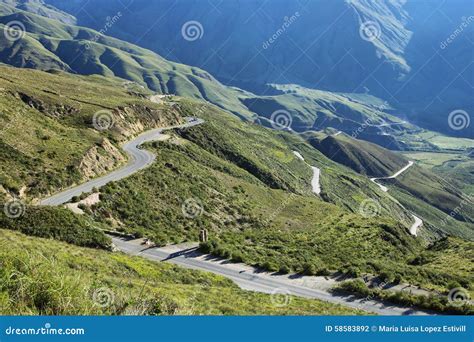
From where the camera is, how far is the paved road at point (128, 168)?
4342 cm

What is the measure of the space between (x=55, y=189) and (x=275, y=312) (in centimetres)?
3337

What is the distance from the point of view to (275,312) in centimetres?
1969

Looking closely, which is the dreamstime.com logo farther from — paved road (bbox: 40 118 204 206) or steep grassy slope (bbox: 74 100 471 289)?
paved road (bbox: 40 118 204 206)

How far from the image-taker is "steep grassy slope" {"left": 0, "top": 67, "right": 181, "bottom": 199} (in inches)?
1770

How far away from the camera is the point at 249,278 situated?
110ft
